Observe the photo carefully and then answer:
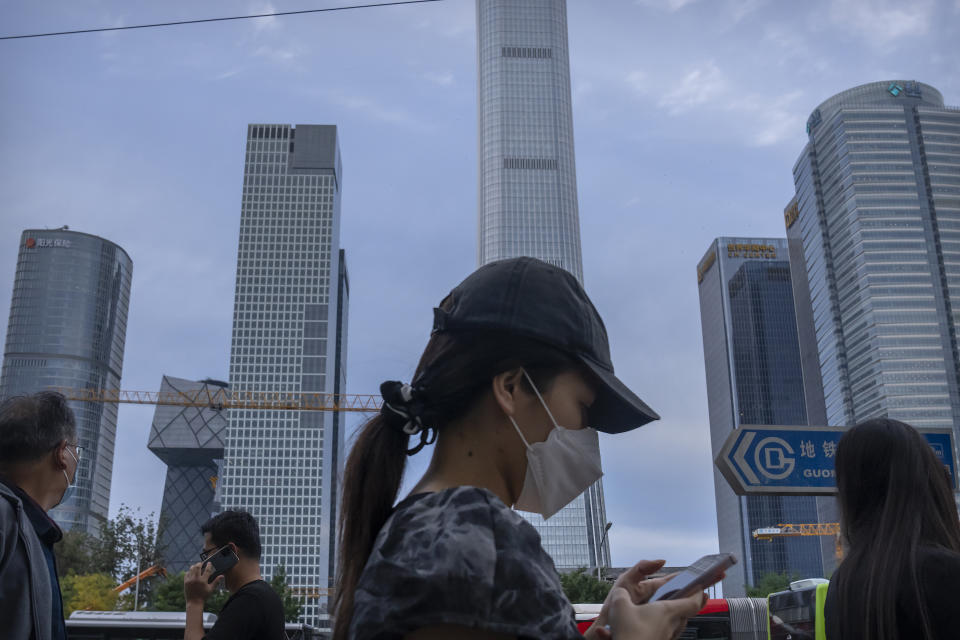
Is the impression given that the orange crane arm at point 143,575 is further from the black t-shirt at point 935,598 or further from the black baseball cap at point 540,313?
the black baseball cap at point 540,313

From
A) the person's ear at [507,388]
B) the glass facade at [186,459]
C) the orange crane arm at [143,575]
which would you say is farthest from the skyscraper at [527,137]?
the person's ear at [507,388]

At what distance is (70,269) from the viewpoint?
5000 inches

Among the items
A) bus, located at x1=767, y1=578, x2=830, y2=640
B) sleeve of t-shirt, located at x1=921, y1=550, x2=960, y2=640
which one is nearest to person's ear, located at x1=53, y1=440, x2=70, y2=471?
sleeve of t-shirt, located at x1=921, y1=550, x2=960, y2=640

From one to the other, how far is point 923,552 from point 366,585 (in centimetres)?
159

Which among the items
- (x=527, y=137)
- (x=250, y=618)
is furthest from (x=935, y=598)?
(x=527, y=137)

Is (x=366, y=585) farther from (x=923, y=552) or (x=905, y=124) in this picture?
(x=905, y=124)

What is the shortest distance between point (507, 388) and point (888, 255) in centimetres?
11608

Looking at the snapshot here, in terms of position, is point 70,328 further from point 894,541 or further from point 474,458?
point 474,458

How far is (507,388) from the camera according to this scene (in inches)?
61.7

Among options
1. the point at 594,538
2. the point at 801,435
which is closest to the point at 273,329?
the point at 594,538

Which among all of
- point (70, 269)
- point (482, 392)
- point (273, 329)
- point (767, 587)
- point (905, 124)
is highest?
point (905, 124)

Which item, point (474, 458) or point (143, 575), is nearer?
point (474, 458)

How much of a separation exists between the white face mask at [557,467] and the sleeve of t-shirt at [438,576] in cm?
30

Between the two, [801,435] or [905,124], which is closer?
[801,435]
